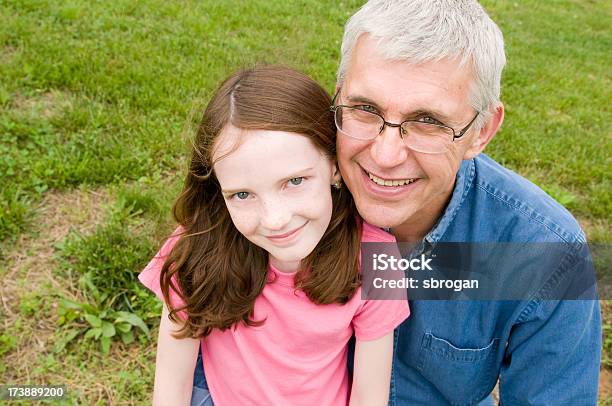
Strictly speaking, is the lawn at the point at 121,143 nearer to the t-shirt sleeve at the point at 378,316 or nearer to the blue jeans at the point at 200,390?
the blue jeans at the point at 200,390

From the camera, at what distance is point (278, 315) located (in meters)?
2.09

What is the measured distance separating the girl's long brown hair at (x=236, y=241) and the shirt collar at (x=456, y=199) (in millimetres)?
285

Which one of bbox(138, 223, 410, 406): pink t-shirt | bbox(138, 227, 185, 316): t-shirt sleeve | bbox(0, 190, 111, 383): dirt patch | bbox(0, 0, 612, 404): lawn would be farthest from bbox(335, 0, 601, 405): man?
bbox(0, 190, 111, 383): dirt patch

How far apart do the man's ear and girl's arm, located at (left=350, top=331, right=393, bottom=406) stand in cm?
70

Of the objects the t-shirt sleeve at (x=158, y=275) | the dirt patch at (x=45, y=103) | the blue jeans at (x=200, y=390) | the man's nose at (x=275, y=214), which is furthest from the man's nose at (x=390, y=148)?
the dirt patch at (x=45, y=103)

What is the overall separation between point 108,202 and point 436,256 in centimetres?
235

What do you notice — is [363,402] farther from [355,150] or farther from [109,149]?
[109,149]

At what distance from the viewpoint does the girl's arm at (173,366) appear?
7.12 ft

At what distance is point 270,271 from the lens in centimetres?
211

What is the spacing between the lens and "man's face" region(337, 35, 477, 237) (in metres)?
1.72

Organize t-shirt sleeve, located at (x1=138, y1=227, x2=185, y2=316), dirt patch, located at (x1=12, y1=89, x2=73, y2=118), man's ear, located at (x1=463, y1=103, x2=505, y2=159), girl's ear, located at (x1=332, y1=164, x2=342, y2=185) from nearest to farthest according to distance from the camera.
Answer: man's ear, located at (x1=463, y1=103, x2=505, y2=159), girl's ear, located at (x1=332, y1=164, x2=342, y2=185), t-shirt sleeve, located at (x1=138, y1=227, x2=185, y2=316), dirt patch, located at (x1=12, y1=89, x2=73, y2=118)

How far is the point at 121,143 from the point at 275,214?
2.53m

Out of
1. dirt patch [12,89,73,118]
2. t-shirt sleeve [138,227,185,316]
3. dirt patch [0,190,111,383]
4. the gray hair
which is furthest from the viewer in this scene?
dirt patch [12,89,73,118]

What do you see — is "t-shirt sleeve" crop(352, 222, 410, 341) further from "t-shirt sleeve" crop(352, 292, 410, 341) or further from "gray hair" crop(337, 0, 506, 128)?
"gray hair" crop(337, 0, 506, 128)
